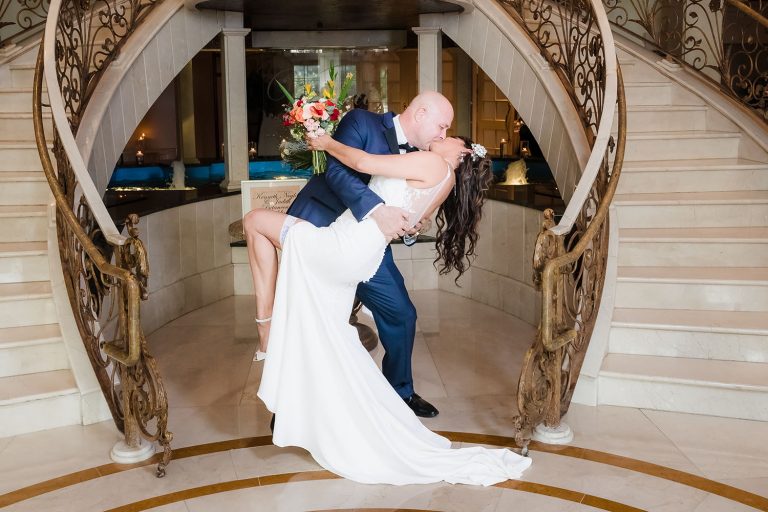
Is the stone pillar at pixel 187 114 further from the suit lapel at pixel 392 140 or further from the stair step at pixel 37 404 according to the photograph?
the suit lapel at pixel 392 140

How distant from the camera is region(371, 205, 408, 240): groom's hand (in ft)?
13.9

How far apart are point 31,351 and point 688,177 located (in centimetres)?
448

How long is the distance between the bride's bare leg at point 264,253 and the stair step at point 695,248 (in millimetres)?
2470

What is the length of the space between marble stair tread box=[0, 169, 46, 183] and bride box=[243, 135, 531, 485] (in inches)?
98.7

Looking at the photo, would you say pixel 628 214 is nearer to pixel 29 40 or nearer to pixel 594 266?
pixel 594 266

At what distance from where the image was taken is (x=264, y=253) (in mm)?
4492

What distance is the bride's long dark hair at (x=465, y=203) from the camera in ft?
14.9

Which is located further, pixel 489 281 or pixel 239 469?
pixel 489 281

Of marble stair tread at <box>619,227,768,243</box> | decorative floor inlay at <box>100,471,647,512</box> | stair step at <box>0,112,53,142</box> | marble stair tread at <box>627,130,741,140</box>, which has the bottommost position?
decorative floor inlay at <box>100,471,647,512</box>

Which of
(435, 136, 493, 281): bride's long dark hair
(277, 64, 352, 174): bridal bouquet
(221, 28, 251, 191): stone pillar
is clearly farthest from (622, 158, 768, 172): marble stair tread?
(221, 28, 251, 191): stone pillar

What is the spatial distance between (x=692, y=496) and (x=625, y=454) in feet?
1.61

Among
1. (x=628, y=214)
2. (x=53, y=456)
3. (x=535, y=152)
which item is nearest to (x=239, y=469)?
(x=53, y=456)

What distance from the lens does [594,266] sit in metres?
4.92

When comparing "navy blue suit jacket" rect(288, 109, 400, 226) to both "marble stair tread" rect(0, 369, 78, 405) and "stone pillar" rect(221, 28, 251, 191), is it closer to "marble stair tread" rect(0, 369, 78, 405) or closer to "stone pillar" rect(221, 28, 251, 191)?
"marble stair tread" rect(0, 369, 78, 405)
